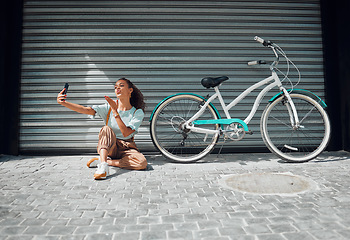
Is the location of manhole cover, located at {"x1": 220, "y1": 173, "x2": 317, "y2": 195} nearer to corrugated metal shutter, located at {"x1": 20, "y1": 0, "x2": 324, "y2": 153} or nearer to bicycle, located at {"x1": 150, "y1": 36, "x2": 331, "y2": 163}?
bicycle, located at {"x1": 150, "y1": 36, "x2": 331, "y2": 163}

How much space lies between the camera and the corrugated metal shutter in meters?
5.73

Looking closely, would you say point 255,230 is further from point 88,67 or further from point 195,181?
point 88,67

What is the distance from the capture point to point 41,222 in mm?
2465

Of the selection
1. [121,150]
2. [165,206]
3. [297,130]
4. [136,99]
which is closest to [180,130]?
[136,99]

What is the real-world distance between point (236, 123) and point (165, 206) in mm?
2512

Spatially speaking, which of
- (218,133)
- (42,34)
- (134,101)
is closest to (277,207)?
(218,133)

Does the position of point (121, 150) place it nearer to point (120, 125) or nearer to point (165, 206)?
point (120, 125)

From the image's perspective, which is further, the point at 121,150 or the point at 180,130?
the point at 180,130

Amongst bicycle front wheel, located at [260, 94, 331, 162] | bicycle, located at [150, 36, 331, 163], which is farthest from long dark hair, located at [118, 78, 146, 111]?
bicycle front wheel, located at [260, 94, 331, 162]

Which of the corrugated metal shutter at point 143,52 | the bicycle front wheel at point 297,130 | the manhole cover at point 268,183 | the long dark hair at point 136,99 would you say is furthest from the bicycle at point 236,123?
the manhole cover at point 268,183

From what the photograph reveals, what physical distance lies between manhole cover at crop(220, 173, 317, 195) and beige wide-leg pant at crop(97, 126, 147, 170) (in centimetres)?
132

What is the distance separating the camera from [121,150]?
15.3 feet

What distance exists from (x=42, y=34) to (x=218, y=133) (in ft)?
12.9

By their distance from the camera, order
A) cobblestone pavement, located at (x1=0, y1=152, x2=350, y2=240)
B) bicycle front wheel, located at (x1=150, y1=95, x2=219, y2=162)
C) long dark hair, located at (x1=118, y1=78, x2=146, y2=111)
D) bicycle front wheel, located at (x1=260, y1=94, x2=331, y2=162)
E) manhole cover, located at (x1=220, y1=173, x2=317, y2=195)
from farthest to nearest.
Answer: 1. bicycle front wheel, located at (x1=260, y1=94, x2=331, y2=162)
2. bicycle front wheel, located at (x1=150, y1=95, x2=219, y2=162)
3. long dark hair, located at (x1=118, y1=78, x2=146, y2=111)
4. manhole cover, located at (x1=220, y1=173, x2=317, y2=195)
5. cobblestone pavement, located at (x1=0, y1=152, x2=350, y2=240)
